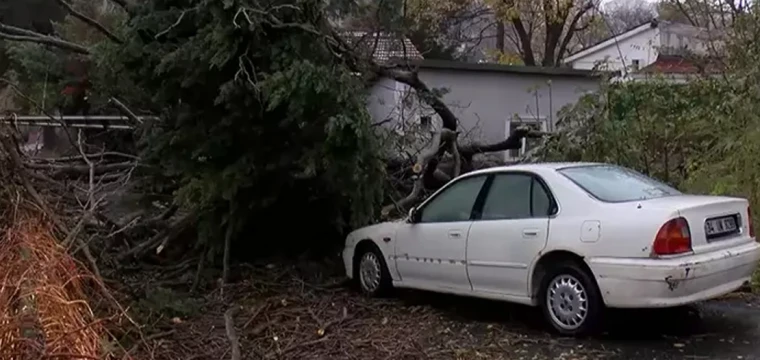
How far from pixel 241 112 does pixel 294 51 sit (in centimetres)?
93

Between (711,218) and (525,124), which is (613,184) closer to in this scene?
(711,218)

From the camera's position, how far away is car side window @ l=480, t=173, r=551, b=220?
23.4 feet

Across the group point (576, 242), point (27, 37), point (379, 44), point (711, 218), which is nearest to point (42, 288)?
point (576, 242)

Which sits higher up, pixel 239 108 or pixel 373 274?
pixel 239 108

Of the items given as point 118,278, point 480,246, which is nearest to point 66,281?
point 118,278

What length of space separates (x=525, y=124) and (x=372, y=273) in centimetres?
771

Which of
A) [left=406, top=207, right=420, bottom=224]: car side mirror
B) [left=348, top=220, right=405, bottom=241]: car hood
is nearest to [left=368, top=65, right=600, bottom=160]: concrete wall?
[left=348, top=220, right=405, bottom=241]: car hood

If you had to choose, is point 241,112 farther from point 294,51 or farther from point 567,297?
point 567,297

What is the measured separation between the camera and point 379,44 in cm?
1055

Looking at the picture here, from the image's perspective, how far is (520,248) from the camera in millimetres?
7070

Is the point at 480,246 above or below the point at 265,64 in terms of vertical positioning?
below

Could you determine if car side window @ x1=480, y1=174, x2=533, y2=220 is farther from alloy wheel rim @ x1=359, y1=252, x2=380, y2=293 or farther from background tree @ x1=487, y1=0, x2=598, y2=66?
background tree @ x1=487, y1=0, x2=598, y2=66

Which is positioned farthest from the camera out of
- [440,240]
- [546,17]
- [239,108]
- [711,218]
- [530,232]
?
[546,17]

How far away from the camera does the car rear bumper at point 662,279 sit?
6230 mm
